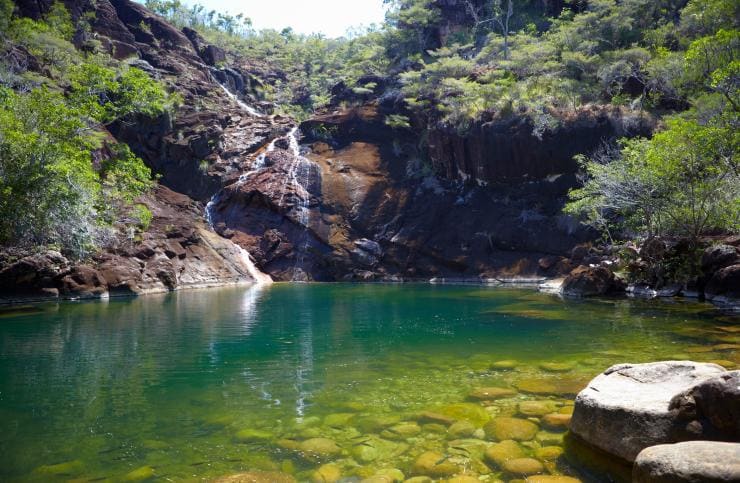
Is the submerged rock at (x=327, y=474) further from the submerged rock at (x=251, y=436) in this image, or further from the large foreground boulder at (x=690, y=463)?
the large foreground boulder at (x=690, y=463)

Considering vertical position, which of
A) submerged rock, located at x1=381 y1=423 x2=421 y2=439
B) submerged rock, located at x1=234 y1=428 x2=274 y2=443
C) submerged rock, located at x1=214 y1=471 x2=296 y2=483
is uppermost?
submerged rock, located at x1=381 y1=423 x2=421 y2=439

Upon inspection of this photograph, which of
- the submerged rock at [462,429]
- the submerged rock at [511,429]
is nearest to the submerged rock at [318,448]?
the submerged rock at [462,429]

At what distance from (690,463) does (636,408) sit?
58.9 inches

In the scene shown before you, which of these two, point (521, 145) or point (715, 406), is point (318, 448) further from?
point (521, 145)

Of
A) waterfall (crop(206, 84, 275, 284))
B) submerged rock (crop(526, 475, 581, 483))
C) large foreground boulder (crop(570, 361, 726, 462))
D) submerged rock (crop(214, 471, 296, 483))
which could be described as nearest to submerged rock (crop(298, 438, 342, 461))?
submerged rock (crop(214, 471, 296, 483))

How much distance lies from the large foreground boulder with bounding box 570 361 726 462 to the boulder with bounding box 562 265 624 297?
18718mm

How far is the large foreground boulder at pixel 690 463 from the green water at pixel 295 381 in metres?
1.15

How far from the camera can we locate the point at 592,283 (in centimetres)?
2422

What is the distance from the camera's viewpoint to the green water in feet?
20.0

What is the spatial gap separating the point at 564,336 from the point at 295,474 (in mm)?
10144

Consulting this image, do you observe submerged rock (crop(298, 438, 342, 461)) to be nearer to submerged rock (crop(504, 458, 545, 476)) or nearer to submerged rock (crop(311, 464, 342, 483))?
submerged rock (crop(311, 464, 342, 483))

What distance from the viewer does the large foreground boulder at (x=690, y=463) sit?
12.6 ft

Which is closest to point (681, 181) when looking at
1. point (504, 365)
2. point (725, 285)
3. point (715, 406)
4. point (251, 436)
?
point (725, 285)

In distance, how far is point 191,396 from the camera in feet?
28.9
